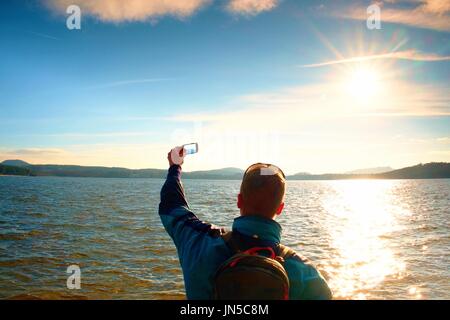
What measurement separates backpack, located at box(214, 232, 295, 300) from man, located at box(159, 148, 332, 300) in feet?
0.62

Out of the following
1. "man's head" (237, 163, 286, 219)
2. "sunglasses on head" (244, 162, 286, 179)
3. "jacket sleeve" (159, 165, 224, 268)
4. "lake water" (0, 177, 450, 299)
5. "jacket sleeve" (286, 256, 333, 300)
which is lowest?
"lake water" (0, 177, 450, 299)

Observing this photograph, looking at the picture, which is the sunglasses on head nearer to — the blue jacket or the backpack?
the blue jacket

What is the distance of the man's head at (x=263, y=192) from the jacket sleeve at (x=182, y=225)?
1.45ft

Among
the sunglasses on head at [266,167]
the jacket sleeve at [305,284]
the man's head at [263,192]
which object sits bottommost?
the jacket sleeve at [305,284]

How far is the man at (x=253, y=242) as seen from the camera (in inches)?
123

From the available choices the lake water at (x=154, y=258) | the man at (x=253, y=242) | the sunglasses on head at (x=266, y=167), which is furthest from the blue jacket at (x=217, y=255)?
the lake water at (x=154, y=258)

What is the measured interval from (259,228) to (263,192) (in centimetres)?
33

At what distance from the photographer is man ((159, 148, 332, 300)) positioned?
312 centimetres

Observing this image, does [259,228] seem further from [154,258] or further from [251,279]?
[154,258]

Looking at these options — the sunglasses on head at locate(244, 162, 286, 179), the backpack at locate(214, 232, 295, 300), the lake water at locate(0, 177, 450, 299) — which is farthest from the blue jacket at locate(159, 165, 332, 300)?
the lake water at locate(0, 177, 450, 299)

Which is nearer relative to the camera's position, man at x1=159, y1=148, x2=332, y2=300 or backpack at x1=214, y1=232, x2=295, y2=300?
backpack at x1=214, y1=232, x2=295, y2=300

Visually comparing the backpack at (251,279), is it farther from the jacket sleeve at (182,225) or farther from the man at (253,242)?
the jacket sleeve at (182,225)
